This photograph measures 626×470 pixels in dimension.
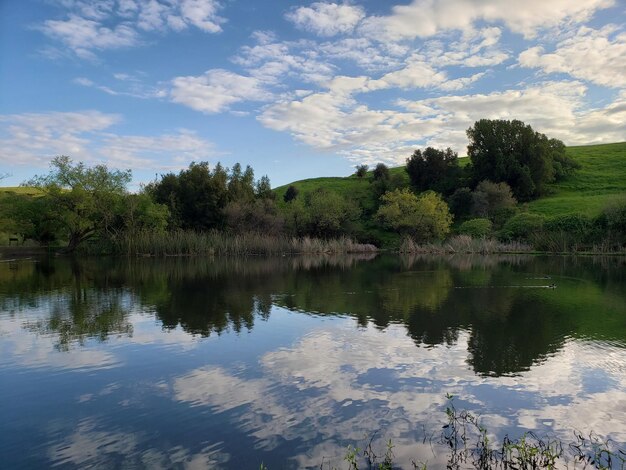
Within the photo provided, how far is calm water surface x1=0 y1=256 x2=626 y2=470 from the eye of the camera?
6.30m

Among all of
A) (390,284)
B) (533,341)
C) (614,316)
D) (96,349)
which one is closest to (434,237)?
(390,284)

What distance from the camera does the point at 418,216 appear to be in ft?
191

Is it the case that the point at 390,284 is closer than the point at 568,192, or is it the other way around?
the point at 390,284

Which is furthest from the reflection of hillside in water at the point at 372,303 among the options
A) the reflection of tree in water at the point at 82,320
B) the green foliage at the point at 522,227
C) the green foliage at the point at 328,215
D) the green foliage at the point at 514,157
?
the green foliage at the point at 514,157

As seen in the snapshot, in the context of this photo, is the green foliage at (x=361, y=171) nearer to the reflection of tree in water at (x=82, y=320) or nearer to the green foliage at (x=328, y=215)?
the green foliage at (x=328, y=215)

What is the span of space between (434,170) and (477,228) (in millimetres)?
20166

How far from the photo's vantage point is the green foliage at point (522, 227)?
177 feet

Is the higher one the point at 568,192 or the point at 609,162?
the point at 609,162

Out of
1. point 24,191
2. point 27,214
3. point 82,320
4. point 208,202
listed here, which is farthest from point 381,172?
point 82,320

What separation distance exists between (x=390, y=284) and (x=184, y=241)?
30.3m

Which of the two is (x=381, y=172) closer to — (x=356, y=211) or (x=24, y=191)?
(x=356, y=211)

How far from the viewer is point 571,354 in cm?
Result: 1056

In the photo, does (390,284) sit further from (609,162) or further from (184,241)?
(609,162)

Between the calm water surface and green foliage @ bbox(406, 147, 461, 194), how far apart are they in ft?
189
